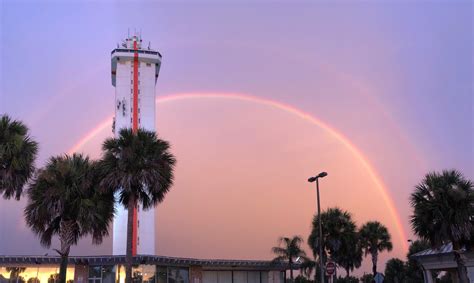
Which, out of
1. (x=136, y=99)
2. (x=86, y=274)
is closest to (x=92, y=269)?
(x=86, y=274)

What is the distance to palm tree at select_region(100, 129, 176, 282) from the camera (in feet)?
90.0

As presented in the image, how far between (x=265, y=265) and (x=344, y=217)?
367 inches

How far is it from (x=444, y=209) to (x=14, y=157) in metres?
23.5

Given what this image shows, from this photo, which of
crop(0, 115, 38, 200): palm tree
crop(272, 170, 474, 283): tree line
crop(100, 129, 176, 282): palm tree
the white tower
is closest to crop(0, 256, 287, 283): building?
crop(272, 170, 474, 283): tree line

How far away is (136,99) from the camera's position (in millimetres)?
82125

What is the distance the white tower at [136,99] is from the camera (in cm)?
7550

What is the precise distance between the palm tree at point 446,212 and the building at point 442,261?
902 cm

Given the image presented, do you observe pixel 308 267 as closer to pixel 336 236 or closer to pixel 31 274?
pixel 336 236

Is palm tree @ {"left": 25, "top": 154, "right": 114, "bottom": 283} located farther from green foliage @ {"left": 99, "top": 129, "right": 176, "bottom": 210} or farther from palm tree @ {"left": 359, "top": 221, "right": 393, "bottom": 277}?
palm tree @ {"left": 359, "top": 221, "right": 393, "bottom": 277}

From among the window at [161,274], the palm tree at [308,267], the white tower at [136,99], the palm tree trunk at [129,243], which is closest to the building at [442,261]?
the palm tree at [308,267]

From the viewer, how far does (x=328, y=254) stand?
161 feet

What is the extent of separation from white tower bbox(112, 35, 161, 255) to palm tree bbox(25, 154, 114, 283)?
154ft

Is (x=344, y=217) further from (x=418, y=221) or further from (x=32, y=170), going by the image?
(x=32, y=170)

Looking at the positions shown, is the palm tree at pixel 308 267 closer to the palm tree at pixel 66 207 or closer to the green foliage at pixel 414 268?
the green foliage at pixel 414 268
